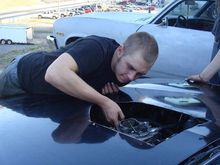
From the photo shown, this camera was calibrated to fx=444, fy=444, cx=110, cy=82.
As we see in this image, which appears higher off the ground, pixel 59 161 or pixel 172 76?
pixel 59 161

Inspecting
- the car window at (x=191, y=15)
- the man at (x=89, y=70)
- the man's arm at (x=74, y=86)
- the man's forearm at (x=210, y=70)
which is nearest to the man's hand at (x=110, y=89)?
the man at (x=89, y=70)

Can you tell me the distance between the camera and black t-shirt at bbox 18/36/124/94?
2477 mm

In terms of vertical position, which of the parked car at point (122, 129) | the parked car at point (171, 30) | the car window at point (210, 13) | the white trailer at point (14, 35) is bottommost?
the white trailer at point (14, 35)

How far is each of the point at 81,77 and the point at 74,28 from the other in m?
4.28

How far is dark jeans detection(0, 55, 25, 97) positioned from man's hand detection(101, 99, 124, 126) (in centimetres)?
67

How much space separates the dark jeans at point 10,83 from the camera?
109 inches

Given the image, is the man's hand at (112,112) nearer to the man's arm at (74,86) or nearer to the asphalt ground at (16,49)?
the man's arm at (74,86)

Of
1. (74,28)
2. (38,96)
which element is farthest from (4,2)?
(38,96)

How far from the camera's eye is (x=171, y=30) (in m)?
5.82

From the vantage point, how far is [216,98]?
2527mm

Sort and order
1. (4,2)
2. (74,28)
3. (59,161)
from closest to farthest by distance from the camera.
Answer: (59,161), (74,28), (4,2)

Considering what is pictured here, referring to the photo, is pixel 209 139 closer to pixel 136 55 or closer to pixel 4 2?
pixel 136 55

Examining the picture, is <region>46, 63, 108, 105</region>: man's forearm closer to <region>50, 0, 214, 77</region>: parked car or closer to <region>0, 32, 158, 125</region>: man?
<region>0, 32, 158, 125</region>: man

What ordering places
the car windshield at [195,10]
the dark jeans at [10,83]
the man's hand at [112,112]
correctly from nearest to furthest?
the man's hand at [112,112] < the dark jeans at [10,83] < the car windshield at [195,10]
